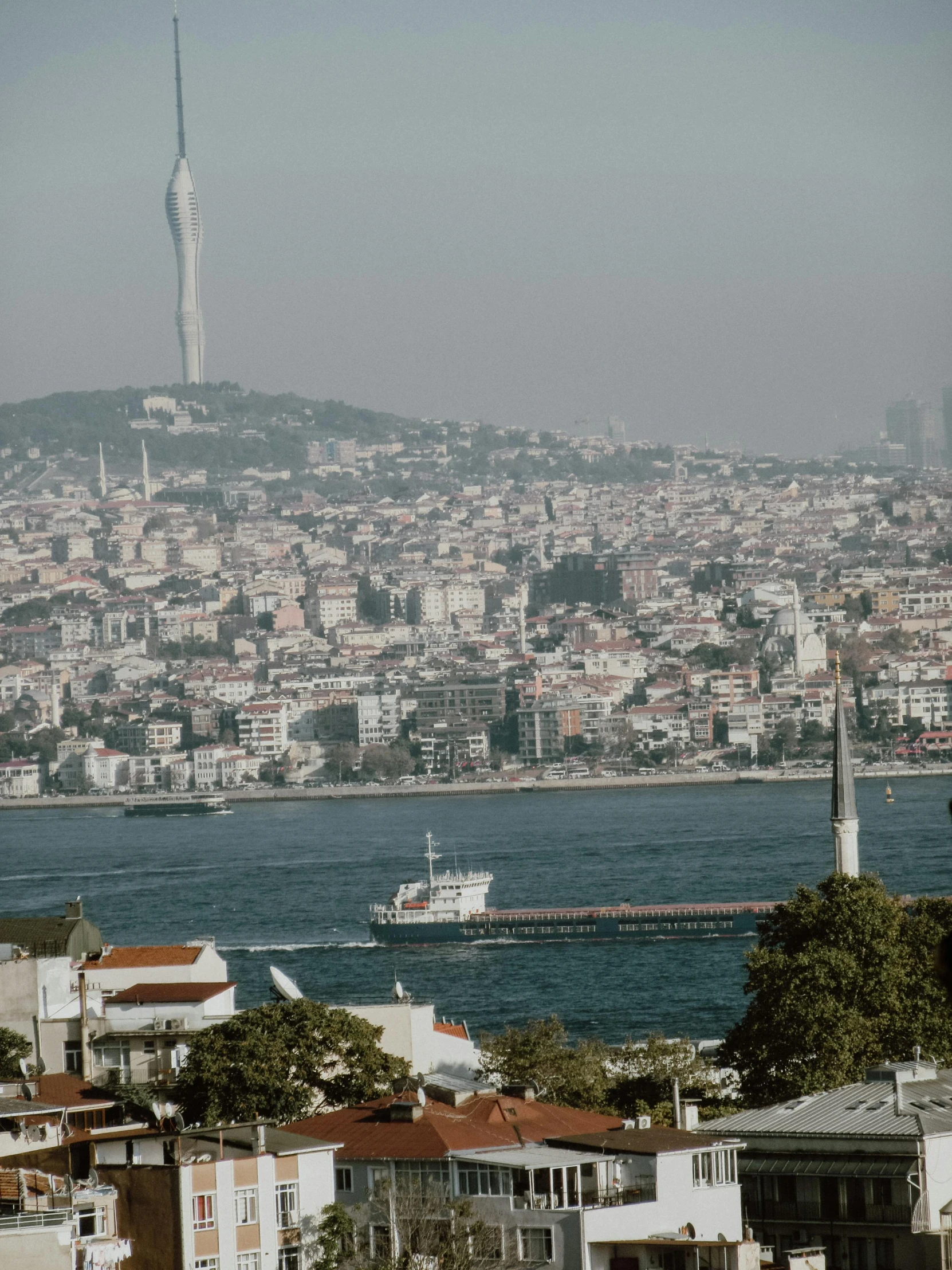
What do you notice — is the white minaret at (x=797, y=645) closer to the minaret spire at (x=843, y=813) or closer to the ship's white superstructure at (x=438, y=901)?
the ship's white superstructure at (x=438, y=901)

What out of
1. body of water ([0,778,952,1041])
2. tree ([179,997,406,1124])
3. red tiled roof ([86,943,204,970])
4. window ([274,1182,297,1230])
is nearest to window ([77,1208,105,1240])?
window ([274,1182,297,1230])

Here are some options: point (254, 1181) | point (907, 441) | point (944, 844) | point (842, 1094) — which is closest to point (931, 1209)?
point (842, 1094)

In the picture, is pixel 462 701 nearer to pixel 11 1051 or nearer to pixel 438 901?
pixel 438 901

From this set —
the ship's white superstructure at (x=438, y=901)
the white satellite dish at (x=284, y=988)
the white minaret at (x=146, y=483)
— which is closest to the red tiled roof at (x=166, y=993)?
the white satellite dish at (x=284, y=988)

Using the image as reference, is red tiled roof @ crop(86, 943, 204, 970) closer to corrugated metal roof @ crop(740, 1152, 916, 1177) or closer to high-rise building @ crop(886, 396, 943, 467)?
corrugated metal roof @ crop(740, 1152, 916, 1177)

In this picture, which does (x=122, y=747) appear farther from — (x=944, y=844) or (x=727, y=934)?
(x=727, y=934)

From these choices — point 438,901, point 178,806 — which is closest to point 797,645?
point 178,806
